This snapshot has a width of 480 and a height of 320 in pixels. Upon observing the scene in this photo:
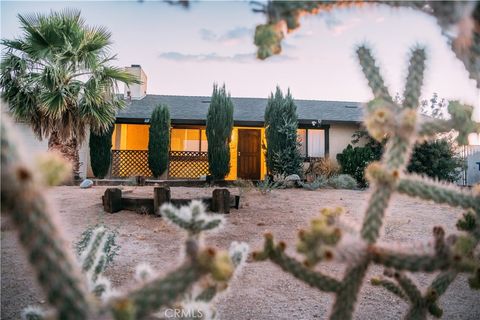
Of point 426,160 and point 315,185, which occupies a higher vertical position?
point 426,160

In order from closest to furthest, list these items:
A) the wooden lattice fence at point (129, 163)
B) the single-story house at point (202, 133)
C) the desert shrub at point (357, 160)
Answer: the desert shrub at point (357, 160) < the wooden lattice fence at point (129, 163) < the single-story house at point (202, 133)

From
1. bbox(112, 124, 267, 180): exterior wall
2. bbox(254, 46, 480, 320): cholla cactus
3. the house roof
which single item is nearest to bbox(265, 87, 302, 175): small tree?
the house roof

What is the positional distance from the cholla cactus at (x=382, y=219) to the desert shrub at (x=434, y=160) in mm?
14207

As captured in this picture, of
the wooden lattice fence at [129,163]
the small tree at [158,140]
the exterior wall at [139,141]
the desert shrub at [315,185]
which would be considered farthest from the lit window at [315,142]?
the wooden lattice fence at [129,163]

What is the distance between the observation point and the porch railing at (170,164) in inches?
687

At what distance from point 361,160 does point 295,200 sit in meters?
7.06

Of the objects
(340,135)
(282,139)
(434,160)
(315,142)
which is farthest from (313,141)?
(434,160)

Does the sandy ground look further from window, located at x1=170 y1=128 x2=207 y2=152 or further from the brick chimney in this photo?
the brick chimney

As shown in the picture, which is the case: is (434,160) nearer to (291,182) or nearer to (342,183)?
(342,183)

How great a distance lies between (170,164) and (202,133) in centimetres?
351

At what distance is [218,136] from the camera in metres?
16.1

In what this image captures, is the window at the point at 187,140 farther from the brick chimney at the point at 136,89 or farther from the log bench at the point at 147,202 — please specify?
the log bench at the point at 147,202

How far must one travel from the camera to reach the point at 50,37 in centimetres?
1220

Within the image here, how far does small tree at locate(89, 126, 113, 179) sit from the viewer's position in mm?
16188
